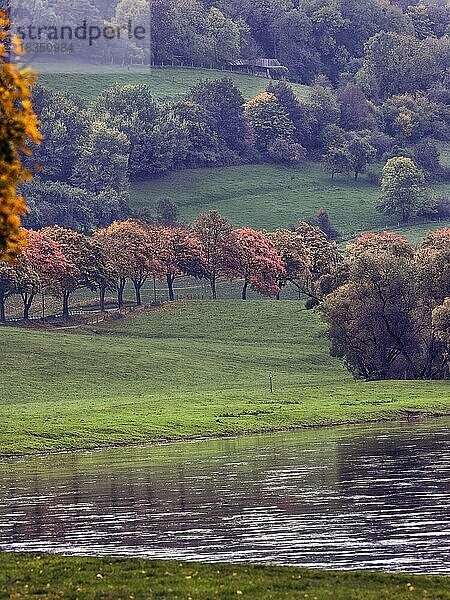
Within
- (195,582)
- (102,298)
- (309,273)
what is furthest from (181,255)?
(195,582)

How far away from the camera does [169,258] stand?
15375 cm

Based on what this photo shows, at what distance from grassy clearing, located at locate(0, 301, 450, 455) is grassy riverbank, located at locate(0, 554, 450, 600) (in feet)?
135

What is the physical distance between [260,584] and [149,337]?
107312 mm

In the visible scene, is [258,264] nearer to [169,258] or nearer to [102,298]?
[169,258]

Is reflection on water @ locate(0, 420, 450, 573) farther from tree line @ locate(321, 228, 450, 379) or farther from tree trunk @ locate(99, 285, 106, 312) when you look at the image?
tree trunk @ locate(99, 285, 106, 312)

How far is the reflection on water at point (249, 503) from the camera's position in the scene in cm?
3400

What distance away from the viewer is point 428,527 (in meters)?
36.3

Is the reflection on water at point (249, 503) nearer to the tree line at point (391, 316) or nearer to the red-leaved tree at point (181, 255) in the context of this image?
the tree line at point (391, 316)

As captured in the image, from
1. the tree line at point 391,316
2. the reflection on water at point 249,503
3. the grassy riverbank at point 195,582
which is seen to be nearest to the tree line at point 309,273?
the tree line at point 391,316

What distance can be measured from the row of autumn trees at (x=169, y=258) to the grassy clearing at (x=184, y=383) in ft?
21.5

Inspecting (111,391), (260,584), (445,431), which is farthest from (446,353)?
(260,584)

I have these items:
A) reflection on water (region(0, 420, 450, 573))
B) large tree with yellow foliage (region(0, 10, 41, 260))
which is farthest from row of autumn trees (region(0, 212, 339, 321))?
large tree with yellow foliage (region(0, 10, 41, 260))

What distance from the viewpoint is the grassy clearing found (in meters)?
76.9

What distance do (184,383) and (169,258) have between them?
50.2m
